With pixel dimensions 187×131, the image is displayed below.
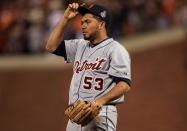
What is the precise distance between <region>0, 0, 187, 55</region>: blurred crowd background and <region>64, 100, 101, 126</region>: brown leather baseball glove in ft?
17.1

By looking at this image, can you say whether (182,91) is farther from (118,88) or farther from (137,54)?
(118,88)

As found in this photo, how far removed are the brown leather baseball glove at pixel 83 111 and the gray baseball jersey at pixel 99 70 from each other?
199 millimetres

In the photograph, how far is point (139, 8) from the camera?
467 inches

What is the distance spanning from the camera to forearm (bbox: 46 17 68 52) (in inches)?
261


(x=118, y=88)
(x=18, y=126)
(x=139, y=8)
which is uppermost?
(x=139, y=8)

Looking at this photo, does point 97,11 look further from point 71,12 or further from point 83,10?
point 71,12

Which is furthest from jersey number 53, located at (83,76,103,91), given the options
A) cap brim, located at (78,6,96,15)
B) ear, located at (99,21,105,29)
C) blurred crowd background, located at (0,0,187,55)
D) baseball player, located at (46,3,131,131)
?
blurred crowd background, located at (0,0,187,55)

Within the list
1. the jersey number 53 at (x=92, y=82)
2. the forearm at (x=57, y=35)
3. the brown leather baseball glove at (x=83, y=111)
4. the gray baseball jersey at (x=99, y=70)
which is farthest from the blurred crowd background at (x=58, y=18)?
the brown leather baseball glove at (x=83, y=111)

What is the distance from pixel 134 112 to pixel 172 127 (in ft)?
2.41

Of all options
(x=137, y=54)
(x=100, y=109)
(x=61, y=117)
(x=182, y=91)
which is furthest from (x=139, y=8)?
(x=100, y=109)

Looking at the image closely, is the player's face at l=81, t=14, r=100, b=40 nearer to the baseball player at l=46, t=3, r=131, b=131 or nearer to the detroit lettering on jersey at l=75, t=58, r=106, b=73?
the baseball player at l=46, t=3, r=131, b=131

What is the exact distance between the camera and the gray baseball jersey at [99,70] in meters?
6.20

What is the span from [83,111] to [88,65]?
53cm

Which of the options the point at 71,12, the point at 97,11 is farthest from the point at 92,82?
the point at 71,12
